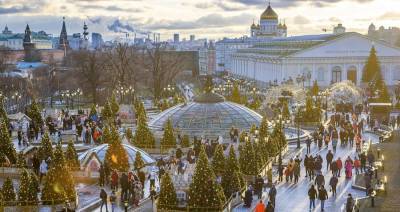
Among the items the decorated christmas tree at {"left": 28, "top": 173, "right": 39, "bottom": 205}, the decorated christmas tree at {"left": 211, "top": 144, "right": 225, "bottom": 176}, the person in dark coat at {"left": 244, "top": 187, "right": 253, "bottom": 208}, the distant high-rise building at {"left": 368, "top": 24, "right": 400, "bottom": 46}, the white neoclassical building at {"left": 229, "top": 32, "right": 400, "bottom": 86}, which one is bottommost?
the person in dark coat at {"left": 244, "top": 187, "right": 253, "bottom": 208}

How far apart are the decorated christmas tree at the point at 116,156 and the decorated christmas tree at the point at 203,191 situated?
5996 millimetres

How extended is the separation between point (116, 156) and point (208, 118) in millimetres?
11692

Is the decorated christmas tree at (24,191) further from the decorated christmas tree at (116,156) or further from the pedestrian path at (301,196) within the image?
the pedestrian path at (301,196)

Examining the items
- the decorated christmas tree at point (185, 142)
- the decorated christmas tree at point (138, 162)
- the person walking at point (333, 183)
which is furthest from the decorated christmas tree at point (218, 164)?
the decorated christmas tree at point (185, 142)

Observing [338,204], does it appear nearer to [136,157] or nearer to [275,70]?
[136,157]

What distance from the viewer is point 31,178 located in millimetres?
19531

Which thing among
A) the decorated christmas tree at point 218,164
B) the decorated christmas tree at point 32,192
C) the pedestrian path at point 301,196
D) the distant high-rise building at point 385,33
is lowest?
the pedestrian path at point 301,196

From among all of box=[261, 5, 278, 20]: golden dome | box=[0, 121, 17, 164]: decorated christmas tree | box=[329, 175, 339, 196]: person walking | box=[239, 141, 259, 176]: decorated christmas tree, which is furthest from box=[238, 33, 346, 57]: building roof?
box=[329, 175, 339, 196]: person walking

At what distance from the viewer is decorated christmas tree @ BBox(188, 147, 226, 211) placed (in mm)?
18219

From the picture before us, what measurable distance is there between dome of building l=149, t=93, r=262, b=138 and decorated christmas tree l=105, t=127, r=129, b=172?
33.1ft

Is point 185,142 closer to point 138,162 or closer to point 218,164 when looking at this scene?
point 138,162

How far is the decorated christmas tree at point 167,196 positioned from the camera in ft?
61.1

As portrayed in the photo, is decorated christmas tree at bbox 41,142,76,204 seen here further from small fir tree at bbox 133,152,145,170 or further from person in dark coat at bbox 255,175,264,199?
person in dark coat at bbox 255,175,264,199

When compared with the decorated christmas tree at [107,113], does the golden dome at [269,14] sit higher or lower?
higher
